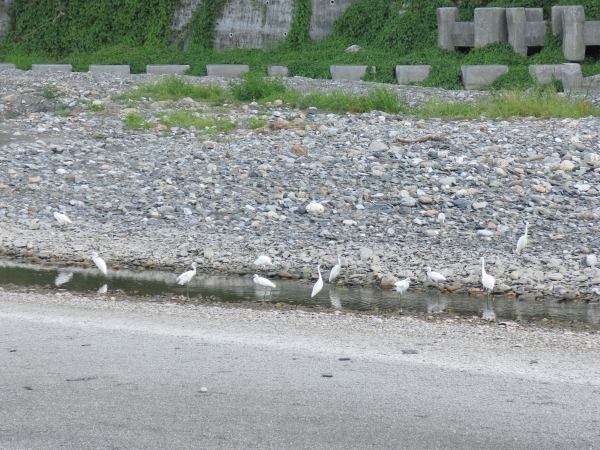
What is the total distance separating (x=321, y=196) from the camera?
34.3 ft

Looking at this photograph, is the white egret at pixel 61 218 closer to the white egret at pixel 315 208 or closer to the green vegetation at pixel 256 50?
the white egret at pixel 315 208

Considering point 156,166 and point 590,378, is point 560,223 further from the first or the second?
point 156,166

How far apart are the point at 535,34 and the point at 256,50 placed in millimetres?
6863

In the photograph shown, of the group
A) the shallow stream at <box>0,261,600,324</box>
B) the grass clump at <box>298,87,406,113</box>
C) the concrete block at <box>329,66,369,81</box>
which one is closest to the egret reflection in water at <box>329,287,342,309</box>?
the shallow stream at <box>0,261,600,324</box>

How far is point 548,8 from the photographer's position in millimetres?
20203

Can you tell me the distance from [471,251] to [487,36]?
11.3 metres

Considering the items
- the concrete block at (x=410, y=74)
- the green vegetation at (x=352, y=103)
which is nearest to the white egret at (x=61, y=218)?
the green vegetation at (x=352, y=103)

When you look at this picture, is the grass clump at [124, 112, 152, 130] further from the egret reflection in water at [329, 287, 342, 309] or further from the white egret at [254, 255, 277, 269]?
the egret reflection in water at [329, 287, 342, 309]

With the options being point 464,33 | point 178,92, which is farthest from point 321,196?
point 464,33

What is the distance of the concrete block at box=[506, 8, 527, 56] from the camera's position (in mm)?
18766

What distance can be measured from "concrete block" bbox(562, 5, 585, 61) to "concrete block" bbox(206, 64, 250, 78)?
6.85m

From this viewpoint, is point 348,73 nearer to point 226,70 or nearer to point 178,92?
point 226,70

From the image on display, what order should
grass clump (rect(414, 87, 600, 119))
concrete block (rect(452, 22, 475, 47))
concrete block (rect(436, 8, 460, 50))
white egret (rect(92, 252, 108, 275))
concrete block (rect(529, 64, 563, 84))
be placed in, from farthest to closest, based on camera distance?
concrete block (rect(436, 8, 460, 50))
concrete block (rect(452, 22, 475, 47))
concrete block (rect(529, 64, 563, 84))
grass clump (rect(414, 87, 600, 119))
white egret (rect(92, 252, 108, 275))

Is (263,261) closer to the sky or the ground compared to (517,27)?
closer to the ground
